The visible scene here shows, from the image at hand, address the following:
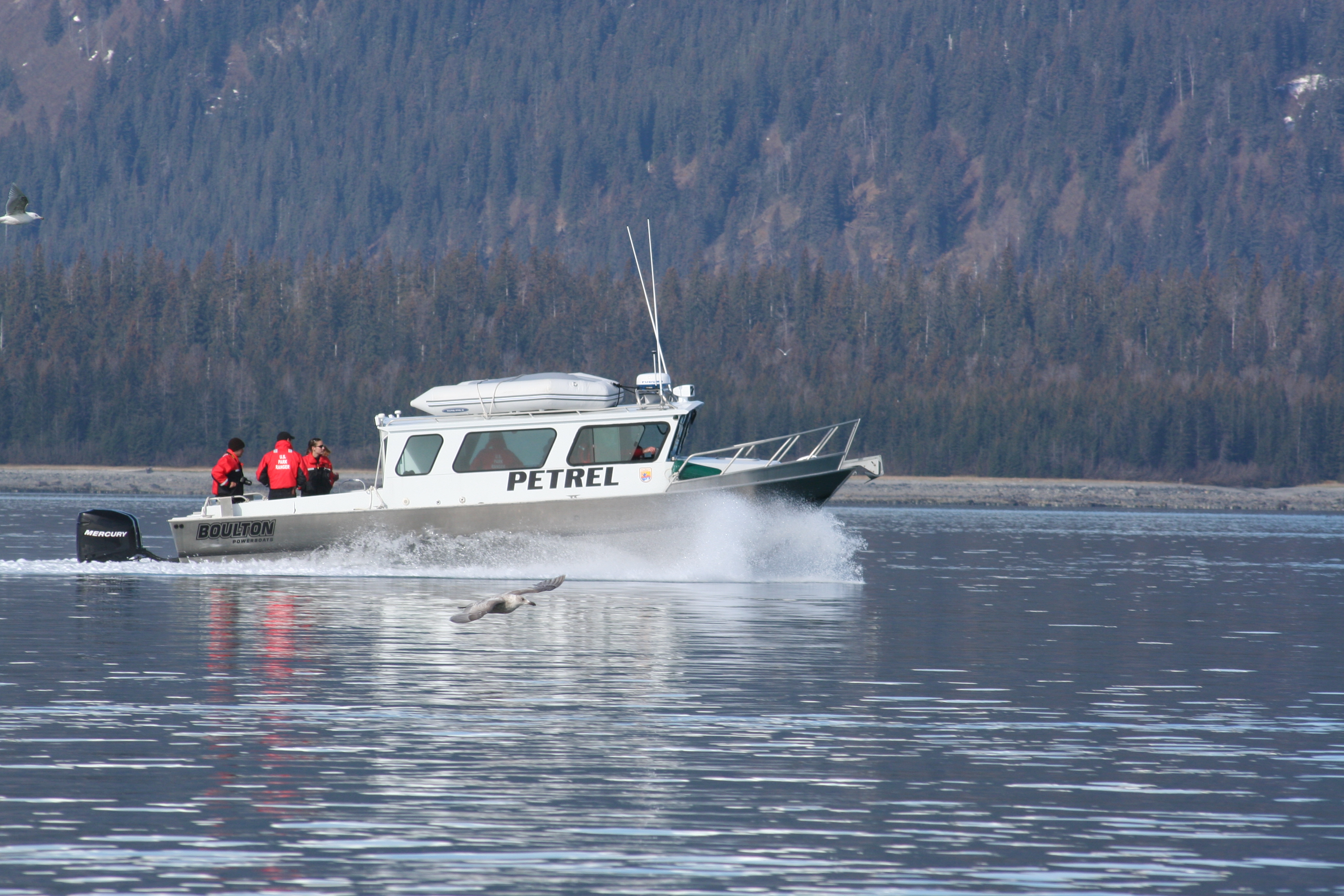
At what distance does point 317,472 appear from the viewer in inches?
1175

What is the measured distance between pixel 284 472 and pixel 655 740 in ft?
54.7

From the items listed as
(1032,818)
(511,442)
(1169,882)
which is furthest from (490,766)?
(511,442)

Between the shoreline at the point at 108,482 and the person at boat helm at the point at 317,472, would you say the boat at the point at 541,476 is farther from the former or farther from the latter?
the shoreline at the point at 108,482

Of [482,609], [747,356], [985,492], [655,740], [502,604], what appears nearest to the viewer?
[655,740]

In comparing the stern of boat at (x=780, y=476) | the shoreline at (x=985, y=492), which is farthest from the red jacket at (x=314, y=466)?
the shoreline at (x=985, y=492)

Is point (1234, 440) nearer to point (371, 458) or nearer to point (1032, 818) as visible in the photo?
point (371, 458)

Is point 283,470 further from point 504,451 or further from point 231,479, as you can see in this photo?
point 504,451

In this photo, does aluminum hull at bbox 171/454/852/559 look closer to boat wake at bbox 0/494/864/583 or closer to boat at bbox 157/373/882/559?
boat at bbox 157/373/882/559

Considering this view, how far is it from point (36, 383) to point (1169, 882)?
142 metres

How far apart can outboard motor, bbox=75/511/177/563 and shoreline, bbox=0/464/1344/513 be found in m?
84.4

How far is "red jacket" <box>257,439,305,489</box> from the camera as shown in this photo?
29.6 meters

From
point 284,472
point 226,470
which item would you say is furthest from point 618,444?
point 226,470

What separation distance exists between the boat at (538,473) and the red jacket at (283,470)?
34 cm

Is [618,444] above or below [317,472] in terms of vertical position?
above
